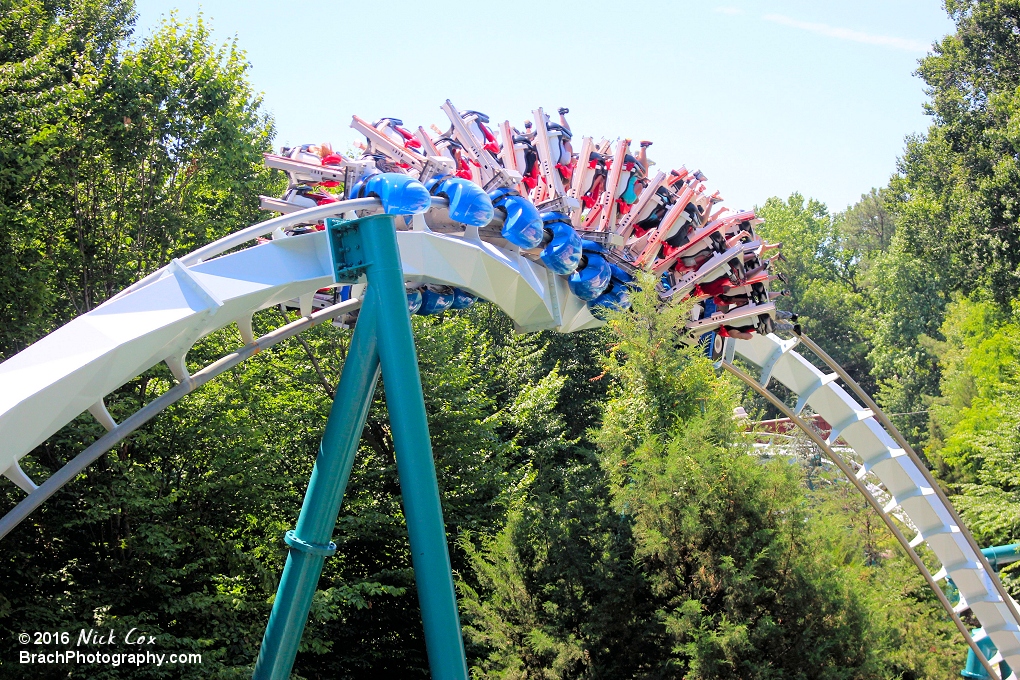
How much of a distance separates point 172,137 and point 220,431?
4.84 meters

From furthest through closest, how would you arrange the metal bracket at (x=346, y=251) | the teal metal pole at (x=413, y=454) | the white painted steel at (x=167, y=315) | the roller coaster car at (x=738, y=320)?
the roller coaster car at (x=738, y=320), the metal bracket at (x=346, y=251), the teal metal pole at (x=413, y=454), the white painted steel at (x=167, y=315)

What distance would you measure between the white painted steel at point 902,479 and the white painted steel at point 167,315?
5.99 meters

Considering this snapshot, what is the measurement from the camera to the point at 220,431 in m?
13.6

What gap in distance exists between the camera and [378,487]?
15852 mm

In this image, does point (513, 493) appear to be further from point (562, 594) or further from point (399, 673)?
point (562, 594)

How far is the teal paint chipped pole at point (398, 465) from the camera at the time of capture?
236 inches

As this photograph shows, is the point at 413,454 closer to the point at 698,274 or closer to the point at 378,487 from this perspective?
the point at 698,274

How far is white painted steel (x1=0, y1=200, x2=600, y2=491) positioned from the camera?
4746 mm

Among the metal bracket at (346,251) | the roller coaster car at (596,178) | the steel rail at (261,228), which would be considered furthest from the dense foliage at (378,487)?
the metal bracket at (346,251)

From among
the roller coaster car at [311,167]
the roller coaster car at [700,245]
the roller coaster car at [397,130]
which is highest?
the roller coaster car at [397,130]

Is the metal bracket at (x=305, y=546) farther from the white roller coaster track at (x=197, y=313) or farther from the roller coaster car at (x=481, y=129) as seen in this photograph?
the roller coaster car at (x=481, y=129)

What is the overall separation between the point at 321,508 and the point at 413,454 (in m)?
0.66

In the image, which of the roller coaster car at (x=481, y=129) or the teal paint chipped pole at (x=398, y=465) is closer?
the teal paint chipped pole at (x=398, y=465)

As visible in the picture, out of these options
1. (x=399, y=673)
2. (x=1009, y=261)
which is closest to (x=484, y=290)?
(x=399, y=673)
